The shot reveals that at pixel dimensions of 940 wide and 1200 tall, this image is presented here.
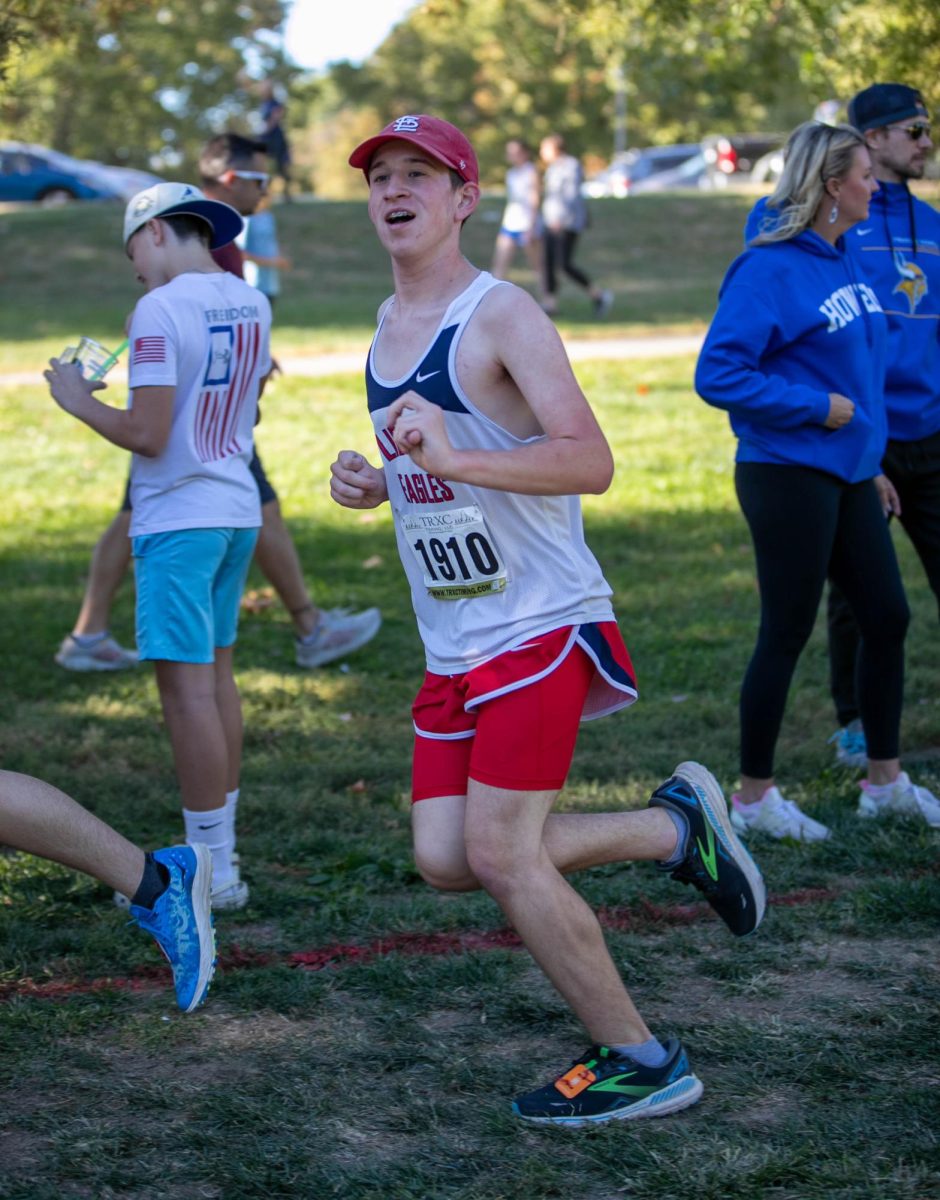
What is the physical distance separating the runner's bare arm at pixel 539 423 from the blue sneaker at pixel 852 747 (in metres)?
3.07

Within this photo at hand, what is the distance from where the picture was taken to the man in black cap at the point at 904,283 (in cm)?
530

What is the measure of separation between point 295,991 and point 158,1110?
2.17ft

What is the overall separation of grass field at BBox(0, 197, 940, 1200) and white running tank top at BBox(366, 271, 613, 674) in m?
1.05

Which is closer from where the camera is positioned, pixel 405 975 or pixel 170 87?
pixel 405 975

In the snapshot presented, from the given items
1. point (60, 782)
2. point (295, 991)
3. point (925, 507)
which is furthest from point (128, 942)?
point (925, 507)

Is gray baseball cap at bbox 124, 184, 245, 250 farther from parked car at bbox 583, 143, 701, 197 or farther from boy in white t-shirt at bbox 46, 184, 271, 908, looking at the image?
parked car at bbox 583, 143, 701, 197

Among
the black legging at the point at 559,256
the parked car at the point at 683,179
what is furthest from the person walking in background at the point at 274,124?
the parked car at the point at 683,179

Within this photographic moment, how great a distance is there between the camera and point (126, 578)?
8.80 meters

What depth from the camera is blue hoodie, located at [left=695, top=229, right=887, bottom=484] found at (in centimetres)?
467

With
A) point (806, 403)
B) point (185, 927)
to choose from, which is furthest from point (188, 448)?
point (806, 403)

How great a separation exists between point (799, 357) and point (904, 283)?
0.74 m

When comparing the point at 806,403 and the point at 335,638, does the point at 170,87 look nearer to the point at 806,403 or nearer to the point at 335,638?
the point at 335,638

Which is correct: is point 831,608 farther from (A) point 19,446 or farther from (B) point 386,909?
(A) point 19,446

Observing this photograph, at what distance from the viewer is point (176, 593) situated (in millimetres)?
4570
